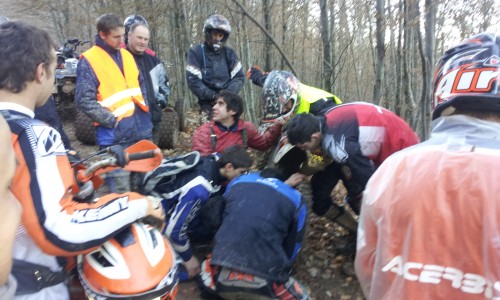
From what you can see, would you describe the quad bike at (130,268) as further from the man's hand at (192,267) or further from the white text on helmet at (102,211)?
the man's hand at (192,267)

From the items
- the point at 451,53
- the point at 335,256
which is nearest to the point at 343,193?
the point at 335,256

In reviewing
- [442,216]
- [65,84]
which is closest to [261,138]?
[442,216]

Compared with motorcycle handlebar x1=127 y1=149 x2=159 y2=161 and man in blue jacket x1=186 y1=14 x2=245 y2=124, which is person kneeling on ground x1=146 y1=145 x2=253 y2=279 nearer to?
motorcycle handlebar x1=127 y1=149 x2=159 y2=161

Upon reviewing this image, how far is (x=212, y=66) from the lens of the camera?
564cm

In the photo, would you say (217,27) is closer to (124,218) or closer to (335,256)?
(335,256)

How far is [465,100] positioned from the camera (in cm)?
135

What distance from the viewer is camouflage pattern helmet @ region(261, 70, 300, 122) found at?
13.7 feet

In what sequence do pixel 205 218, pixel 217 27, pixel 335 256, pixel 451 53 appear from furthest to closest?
pixel 217 27 → pixel 335 256 → pixel 205 218 → pixel 451 53

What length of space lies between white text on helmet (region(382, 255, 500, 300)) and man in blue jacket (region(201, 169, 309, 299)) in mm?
1765

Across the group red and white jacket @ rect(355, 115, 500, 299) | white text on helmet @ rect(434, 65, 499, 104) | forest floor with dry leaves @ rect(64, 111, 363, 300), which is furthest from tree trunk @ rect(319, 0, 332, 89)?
red and white jacket @ rect(355, 115, 500, 299)

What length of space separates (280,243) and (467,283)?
6.58 ft

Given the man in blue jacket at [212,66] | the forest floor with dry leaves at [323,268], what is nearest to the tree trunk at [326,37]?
the man in blue jacket at [212,66]

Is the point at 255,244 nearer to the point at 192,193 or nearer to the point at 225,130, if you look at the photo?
the point at 192,193

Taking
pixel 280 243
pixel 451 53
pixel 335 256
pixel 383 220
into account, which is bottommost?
pixel 335 256
